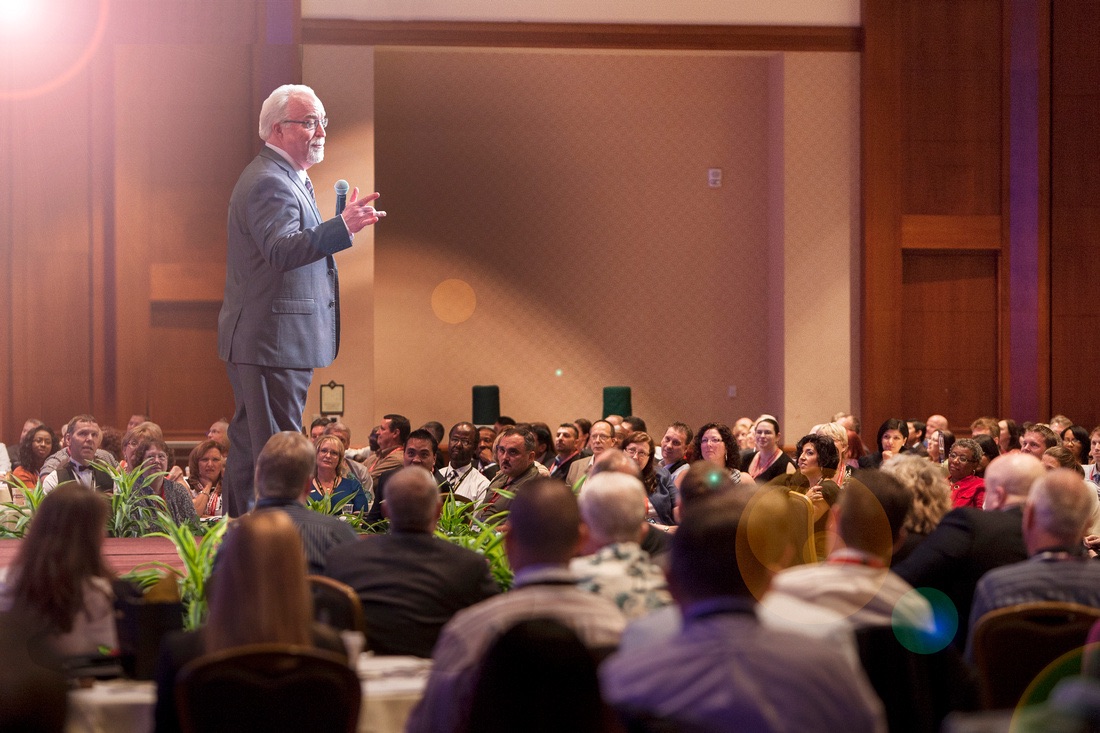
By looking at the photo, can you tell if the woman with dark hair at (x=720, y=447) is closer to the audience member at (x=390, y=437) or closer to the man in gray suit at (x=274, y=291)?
the audience member at (x=390, y=437)

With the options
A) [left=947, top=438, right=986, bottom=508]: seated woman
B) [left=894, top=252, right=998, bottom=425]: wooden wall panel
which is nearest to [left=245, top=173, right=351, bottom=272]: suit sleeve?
[left=947, top=438, right=986, bottom=508]: seated woman

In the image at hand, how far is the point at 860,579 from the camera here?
7.99 feet

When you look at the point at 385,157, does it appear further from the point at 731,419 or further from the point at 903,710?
the point at 903,710

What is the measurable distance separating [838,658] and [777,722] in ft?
0.48

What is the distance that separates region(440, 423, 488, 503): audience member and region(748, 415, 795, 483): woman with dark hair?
1.39 metres

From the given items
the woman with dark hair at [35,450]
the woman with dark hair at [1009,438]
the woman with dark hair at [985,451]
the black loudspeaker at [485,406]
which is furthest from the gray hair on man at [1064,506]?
the black loudspeaker at [485,406]

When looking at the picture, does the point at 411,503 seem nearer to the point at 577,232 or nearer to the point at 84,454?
the point at 84,454

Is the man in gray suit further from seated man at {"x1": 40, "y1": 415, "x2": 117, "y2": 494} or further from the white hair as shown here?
seated man at {"x1": 40, "y1": 415, "x2": 117, "y2": 494}

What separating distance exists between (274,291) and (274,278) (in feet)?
0.15

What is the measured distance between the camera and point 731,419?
10.7 metres

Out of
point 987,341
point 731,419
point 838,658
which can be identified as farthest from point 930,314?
point 838,658

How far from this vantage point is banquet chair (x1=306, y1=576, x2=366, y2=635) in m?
2.73

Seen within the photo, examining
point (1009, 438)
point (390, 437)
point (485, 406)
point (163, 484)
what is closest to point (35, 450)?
point (390, 437)

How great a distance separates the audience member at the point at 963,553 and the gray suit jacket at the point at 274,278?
186 centimetres
